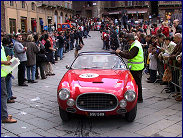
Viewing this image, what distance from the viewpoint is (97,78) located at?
5.38 meters

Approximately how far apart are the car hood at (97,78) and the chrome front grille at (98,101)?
221 millimetres

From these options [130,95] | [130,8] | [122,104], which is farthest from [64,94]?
[130,8]

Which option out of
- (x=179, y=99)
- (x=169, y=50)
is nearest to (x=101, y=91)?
(x=179, y=99)

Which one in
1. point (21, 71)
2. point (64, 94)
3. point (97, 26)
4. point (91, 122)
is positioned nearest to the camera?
point (64, 94)

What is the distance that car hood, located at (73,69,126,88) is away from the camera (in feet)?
16.7

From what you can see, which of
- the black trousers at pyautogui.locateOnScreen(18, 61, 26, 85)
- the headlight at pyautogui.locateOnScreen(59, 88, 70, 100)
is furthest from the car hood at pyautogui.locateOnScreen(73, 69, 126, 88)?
the black trousers at pyautogui.locateOnScreen(18, 61, 26, 85)

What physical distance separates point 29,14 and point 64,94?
30.5 metres

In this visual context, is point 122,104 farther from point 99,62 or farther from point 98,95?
point 99,62

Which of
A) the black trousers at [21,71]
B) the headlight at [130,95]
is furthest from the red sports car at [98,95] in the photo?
the black trousers at [21,71]

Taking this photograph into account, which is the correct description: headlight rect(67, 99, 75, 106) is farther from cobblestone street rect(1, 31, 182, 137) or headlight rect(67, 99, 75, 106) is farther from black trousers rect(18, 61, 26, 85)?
black trousers rect(18, 61, 26, 85)

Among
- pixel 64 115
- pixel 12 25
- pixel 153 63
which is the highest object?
pixel 12 25

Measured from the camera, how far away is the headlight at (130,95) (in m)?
4.93

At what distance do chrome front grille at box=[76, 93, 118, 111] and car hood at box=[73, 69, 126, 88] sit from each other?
8.7 inches

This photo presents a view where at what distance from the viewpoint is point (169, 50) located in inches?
305
